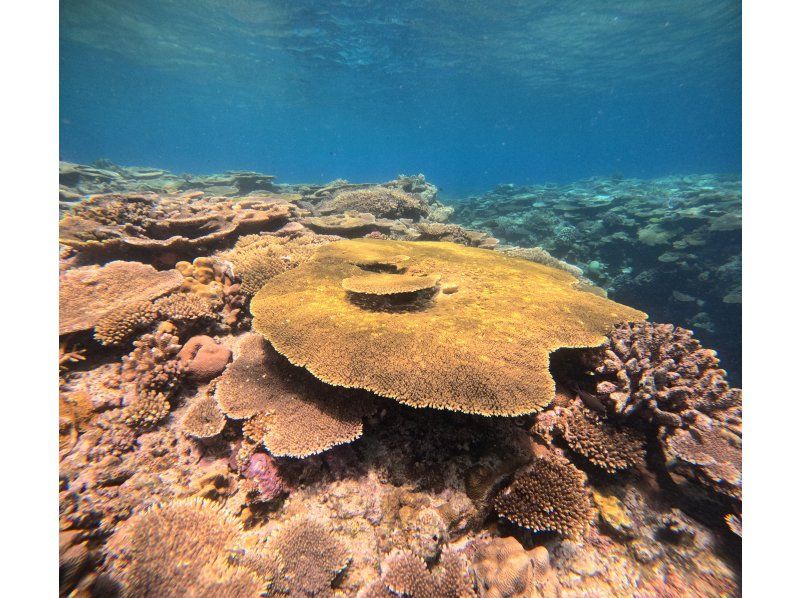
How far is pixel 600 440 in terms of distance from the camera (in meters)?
3.30

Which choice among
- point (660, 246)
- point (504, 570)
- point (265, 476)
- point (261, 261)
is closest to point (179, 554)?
point (265, 476)

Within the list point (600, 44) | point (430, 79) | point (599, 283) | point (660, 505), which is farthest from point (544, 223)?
point (430, 79)

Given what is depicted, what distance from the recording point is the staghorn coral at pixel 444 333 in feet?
8.86

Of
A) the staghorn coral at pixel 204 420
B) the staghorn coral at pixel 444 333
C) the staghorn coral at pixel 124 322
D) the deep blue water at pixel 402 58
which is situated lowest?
the staghorn coral at pixel 204 420

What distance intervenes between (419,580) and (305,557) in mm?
902

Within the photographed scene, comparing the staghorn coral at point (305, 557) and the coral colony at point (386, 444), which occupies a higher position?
the coral colony at point (386, 444)

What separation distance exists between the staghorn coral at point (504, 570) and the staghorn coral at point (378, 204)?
33.5 feet

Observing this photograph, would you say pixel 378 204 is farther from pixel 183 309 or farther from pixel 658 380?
pixel 658 380

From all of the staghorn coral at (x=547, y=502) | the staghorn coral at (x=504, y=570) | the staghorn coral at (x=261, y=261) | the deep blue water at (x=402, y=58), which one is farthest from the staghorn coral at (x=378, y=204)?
the deep blue water at (x=402, y=58)

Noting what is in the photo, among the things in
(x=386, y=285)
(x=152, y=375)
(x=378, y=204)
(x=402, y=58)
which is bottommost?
(x=152, y=375)

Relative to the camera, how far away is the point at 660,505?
123 inches

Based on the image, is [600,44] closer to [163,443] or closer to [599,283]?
[599,283]

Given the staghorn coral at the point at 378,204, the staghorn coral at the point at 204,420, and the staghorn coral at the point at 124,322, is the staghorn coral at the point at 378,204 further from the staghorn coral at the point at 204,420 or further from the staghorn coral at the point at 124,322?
the staghorn coral at the point at 204,420

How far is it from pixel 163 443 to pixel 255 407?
0.95 m
